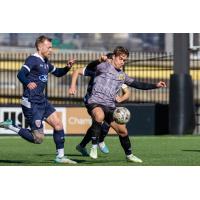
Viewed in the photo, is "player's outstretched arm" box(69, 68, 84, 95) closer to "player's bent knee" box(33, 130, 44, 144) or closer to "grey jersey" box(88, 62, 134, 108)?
"grey jersey" box(88, 62, 134, 108)

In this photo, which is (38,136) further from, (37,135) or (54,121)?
(54,121)

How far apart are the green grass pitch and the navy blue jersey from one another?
1.06 meters

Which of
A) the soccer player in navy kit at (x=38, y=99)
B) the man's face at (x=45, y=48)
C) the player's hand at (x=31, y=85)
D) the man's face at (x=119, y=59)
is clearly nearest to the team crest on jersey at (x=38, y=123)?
the soccer player in navy kit at (x=38, y=99)

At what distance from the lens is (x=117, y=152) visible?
1805cm

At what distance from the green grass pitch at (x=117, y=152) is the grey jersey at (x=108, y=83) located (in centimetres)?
100

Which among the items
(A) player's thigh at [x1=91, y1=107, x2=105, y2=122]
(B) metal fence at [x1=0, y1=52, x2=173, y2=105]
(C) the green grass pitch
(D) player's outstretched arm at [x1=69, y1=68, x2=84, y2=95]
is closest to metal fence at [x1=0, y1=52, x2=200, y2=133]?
(B) metal fence at [x1=0, y1=52, x2=173, y2=105]

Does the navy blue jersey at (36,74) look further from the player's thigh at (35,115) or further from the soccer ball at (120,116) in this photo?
the soccer ball at (120,116)

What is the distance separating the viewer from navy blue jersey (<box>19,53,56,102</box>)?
1435 centimetres

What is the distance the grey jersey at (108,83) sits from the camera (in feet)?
50.5

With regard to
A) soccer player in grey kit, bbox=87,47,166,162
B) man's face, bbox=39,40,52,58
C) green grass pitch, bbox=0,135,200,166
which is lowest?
green grass pitch, bbox=0,135,200,166

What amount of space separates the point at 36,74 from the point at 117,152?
4107 millimetres

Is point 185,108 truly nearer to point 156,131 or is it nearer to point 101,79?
point 156,131

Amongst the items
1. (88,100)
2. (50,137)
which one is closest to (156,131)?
(50,137)

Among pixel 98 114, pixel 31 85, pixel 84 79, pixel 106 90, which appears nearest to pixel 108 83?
pixel 106 90
